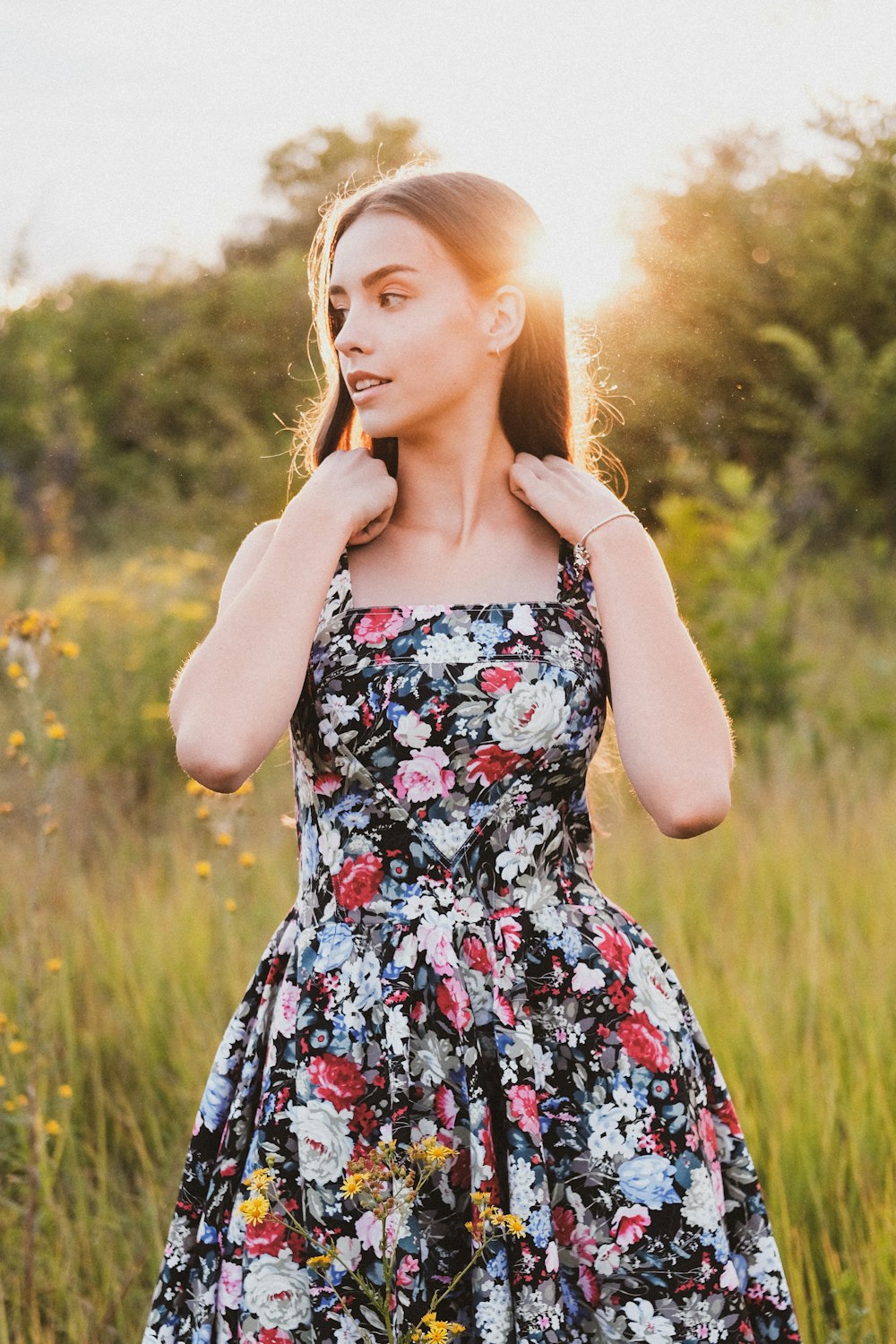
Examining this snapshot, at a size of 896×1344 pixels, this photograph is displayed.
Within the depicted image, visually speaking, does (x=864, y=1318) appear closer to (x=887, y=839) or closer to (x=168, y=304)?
(x=887, y=839)

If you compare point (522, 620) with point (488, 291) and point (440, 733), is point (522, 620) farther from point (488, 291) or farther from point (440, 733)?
point (488, 291)

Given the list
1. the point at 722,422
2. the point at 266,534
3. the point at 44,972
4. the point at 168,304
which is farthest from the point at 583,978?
the point at 168,304

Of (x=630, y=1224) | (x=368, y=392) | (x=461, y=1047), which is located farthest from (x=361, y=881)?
(x=368, y=392)

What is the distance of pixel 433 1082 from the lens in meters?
1.36

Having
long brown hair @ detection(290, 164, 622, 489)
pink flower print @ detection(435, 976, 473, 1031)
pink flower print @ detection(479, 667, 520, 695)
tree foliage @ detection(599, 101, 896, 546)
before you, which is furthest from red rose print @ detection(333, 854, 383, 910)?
tree foliage @ detection(599, 101, 896, 546)

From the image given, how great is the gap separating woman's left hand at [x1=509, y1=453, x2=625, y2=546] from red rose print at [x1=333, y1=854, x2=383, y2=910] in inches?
18.1

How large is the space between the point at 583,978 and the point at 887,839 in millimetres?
2501

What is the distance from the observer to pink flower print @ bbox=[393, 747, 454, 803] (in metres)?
1.43

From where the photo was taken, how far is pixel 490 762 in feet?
4.71

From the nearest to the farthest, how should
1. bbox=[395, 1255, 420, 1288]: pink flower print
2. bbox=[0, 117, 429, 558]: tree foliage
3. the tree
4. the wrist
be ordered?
bbox=[395, 1255, 420, 1288]: pink flower print
the wrist
the tree
bbox=[0, 117, 429, 558]: tree foliage

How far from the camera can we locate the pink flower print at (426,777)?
1428 millimetres

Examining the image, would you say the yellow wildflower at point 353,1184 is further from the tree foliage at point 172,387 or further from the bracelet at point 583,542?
the tree foliage at point 172,387

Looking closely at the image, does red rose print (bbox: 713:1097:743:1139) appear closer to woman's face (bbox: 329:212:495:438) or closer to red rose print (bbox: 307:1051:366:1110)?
red rose print (bbox: 307:1051:366:1110)

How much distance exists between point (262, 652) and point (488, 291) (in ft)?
1.86
